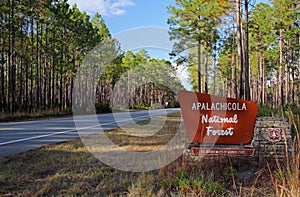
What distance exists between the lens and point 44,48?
1341 inches

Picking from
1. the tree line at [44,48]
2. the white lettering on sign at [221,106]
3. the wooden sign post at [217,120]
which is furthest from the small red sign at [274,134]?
the tree line at [44,48]

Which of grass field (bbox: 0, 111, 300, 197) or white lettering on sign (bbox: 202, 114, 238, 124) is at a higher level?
white lettering on sign (bbox: 202, 114, 238, 124)

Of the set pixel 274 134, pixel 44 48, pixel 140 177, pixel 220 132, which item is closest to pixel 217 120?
pixel 220 132

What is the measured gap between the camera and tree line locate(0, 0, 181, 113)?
85.3 feet

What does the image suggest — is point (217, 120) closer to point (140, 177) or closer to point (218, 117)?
point (218, 117)

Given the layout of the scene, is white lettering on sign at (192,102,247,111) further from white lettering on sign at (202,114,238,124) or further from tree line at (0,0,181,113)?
tree line at (0,0,181,113)

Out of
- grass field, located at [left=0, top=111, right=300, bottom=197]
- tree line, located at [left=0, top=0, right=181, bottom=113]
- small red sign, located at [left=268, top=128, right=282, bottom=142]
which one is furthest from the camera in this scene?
tree line, located at [left=0, top=0, right=181, bottom=113]

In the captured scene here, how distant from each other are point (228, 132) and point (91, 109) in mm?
31484

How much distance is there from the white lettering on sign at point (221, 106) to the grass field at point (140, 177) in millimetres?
954

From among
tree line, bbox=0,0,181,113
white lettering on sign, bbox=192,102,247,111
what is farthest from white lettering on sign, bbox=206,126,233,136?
tree line, bbox=0,0,181,113

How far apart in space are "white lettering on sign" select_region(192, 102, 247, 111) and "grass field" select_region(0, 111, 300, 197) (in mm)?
954

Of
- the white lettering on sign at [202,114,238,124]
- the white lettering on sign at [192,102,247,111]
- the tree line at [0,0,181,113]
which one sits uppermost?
the tree line at [0,0,181,113]

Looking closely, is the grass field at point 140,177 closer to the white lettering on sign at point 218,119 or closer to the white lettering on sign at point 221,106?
the white lettering on sign at point 218,119

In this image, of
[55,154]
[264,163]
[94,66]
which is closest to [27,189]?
[55,154]
